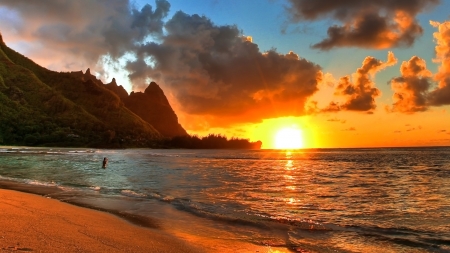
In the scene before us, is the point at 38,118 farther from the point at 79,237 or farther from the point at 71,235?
the point at 79,237

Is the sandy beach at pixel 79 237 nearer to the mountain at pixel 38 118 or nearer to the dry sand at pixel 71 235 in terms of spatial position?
the dry sand at pixel 71 235

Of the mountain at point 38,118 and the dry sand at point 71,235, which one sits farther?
the mountain at point 38,118

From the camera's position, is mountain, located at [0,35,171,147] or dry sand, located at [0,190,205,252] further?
mountain, located at [0,35,171,147]

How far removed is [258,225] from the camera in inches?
465

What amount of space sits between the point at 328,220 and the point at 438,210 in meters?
6.38

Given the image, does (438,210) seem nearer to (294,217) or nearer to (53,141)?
(294,217)

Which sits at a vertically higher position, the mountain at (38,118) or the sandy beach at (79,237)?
the mountain at (38,118)

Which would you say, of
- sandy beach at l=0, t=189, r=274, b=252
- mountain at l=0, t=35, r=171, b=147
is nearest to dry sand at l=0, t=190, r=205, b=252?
sandy beach at l=0, t=189, r=274, b=252

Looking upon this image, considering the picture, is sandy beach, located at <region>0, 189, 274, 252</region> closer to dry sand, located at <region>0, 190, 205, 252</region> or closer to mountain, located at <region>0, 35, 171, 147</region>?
dry sand, located at <region>0, 190, 205, 252</region>

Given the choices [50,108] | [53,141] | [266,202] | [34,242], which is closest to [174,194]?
[266,202]

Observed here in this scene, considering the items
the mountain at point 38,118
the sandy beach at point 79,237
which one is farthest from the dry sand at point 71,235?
the mountain at point 38,118

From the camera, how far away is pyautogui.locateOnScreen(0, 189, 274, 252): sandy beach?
6.19 m

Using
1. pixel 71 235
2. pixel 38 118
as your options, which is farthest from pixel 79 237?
pixel 38 118

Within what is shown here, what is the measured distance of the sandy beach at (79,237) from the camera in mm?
6191
